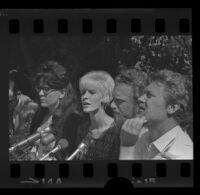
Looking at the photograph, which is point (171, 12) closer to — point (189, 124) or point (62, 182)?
point (189, 124)

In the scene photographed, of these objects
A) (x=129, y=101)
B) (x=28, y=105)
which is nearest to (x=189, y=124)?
(x=129, y=101)

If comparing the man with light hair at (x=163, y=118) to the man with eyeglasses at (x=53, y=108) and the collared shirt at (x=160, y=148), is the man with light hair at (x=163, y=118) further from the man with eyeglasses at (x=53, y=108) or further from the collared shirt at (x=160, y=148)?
the man with eyeglasses at (x=53, y=108)

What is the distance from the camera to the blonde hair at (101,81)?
194 inches

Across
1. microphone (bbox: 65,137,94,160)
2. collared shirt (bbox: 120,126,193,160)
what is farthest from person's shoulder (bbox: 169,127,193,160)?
microphone (bbox: 65,137,94,160)

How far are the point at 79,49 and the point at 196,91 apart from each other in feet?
3.60

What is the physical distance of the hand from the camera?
4973 mm

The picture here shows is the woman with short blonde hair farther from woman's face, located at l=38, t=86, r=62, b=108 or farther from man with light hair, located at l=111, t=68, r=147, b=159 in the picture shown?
woman's face, located at l=38, t=86, r=62, b=108

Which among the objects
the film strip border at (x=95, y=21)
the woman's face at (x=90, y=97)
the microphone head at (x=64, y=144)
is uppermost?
the film strip border at (x=95, y=21)

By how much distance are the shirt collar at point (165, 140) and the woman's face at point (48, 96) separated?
37.6 inches

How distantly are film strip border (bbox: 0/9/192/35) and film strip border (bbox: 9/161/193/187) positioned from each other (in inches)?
46.2

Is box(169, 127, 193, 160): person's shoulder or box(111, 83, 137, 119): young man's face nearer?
box(169, 127, 193, 160): person's shoulder

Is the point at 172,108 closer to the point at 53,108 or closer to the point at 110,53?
the point at 110,53

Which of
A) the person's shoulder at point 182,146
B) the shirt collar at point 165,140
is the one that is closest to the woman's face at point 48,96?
the shirt collar at point 165,140

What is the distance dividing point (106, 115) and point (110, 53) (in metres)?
0.56
